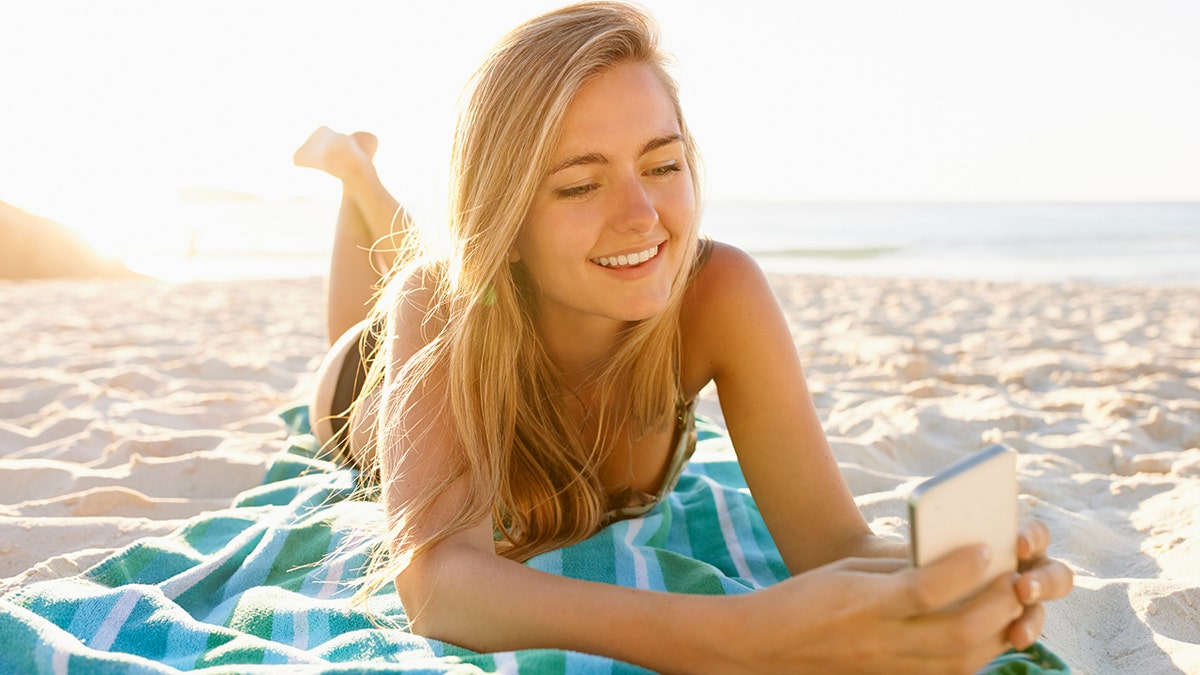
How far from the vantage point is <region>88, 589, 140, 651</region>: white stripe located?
1.58 metres

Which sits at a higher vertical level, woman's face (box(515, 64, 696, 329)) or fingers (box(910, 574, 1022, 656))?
woman's face (box(515, 64, 696, 329))

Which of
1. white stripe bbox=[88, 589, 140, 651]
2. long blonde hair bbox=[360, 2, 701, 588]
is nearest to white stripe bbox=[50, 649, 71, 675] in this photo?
white stripe bbox=[88, 589, 140, 651]

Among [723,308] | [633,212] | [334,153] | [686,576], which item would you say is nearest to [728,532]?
[686,576]

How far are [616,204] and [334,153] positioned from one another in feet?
7.31

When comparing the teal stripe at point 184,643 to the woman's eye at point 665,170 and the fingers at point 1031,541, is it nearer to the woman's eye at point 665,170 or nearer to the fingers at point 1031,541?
the woman's eye at point 665,170

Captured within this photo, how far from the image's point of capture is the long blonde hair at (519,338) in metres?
1.71

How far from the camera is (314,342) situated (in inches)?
225

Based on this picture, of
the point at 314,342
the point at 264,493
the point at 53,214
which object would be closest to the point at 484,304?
the point at 264,493

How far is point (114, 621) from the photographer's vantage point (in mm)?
1630

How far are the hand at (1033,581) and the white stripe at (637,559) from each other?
74cm

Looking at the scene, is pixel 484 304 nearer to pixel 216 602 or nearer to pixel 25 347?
pixel 216 602

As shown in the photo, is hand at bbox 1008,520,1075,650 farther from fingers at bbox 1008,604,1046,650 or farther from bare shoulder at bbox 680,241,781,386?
bare shoulder at bbox 680,241,781,386

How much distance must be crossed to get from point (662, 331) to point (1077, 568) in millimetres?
1099

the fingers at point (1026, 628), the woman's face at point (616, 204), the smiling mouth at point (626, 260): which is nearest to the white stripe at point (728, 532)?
the woman's face at point (616, 204)
